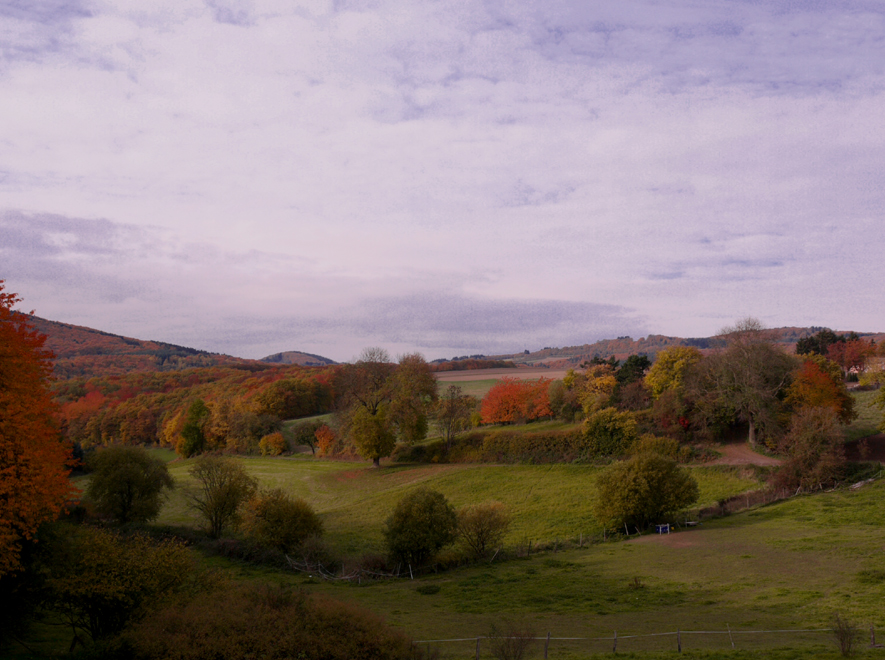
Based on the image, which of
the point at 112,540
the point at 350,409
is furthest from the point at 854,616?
the point at 350,409

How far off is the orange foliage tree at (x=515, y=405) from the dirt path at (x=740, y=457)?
23.4m

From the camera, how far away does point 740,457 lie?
53719 mm

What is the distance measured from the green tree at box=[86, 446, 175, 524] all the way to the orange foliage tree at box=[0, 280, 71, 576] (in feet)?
85.1

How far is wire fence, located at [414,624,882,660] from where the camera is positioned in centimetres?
1842

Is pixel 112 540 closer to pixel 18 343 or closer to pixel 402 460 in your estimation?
pixel 18 343

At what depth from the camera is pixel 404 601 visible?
29547 millimetres

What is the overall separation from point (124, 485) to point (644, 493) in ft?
139

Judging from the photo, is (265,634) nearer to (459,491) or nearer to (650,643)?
(650,643)

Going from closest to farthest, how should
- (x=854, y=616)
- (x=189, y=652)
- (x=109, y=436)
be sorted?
(x=189, y=652) < (x=854, y=616) < (x=109, y=436)

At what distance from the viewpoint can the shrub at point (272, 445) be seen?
8688cm

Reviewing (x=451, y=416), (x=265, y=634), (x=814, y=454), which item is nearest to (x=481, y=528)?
(x=265, y=634)

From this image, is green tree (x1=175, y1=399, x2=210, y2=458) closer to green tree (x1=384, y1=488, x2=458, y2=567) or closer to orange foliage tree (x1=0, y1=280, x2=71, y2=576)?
green tree (x1=384, y1=488, x2=458, y2=567)

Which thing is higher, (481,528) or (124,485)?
(124,485)

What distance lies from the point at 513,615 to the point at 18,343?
24.1 metres
